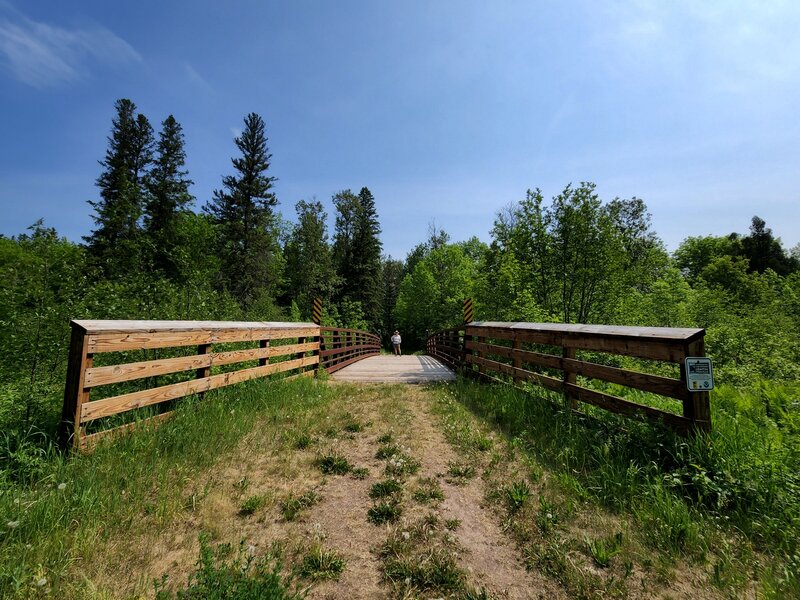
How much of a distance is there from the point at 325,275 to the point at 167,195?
14492 mm

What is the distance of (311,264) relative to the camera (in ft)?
108

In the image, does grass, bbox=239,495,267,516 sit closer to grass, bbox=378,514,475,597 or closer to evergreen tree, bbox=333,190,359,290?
grass, bbox=378,514,475,597

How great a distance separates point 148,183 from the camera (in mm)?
27078

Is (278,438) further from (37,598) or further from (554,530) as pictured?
(554,530)

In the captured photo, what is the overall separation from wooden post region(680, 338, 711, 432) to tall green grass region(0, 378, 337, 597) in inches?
160

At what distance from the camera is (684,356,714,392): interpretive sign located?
107 inches

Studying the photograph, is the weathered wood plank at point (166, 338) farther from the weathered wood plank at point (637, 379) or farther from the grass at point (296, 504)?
the weathered wood plank at point (637, 379)

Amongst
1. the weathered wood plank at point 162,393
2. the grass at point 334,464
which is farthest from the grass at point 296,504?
the weathered wood plank at point 162,393

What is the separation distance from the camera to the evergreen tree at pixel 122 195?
2258cm

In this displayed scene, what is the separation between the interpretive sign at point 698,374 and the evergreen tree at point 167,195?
2990cm

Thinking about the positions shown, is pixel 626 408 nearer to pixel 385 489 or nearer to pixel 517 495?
pixel 517 495

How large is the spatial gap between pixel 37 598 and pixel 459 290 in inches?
1382

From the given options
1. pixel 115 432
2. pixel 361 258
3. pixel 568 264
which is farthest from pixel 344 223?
pixel 115 432

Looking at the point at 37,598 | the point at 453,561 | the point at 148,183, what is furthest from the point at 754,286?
Answer: the point at 148,183
